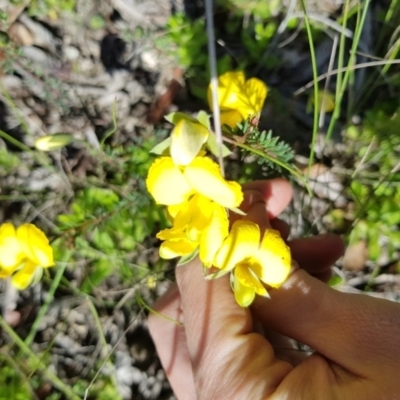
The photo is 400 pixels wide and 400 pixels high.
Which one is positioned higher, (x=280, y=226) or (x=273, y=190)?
(x=273, y=190)

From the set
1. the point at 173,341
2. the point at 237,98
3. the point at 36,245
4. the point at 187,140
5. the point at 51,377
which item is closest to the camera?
the point at 187,140

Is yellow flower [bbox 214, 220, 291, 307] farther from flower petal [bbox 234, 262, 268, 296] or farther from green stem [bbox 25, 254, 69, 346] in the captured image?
green stem [bbox 25, 254, 69, 346]

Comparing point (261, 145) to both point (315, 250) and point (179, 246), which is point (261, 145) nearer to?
point (179, 246)

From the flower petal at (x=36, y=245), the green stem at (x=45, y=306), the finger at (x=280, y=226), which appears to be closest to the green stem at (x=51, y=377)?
the green stem at (x=45, y=306)

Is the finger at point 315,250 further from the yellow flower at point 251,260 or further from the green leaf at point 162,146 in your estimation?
the green leaf at point 162,146

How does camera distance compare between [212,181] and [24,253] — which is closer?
[212,181]

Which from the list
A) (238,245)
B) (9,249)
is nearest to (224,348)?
(238,245)

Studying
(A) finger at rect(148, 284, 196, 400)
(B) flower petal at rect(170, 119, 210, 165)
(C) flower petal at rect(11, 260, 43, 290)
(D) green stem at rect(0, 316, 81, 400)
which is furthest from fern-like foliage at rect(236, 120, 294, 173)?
(D) green stem at rect(0, 316, 81, 400)
